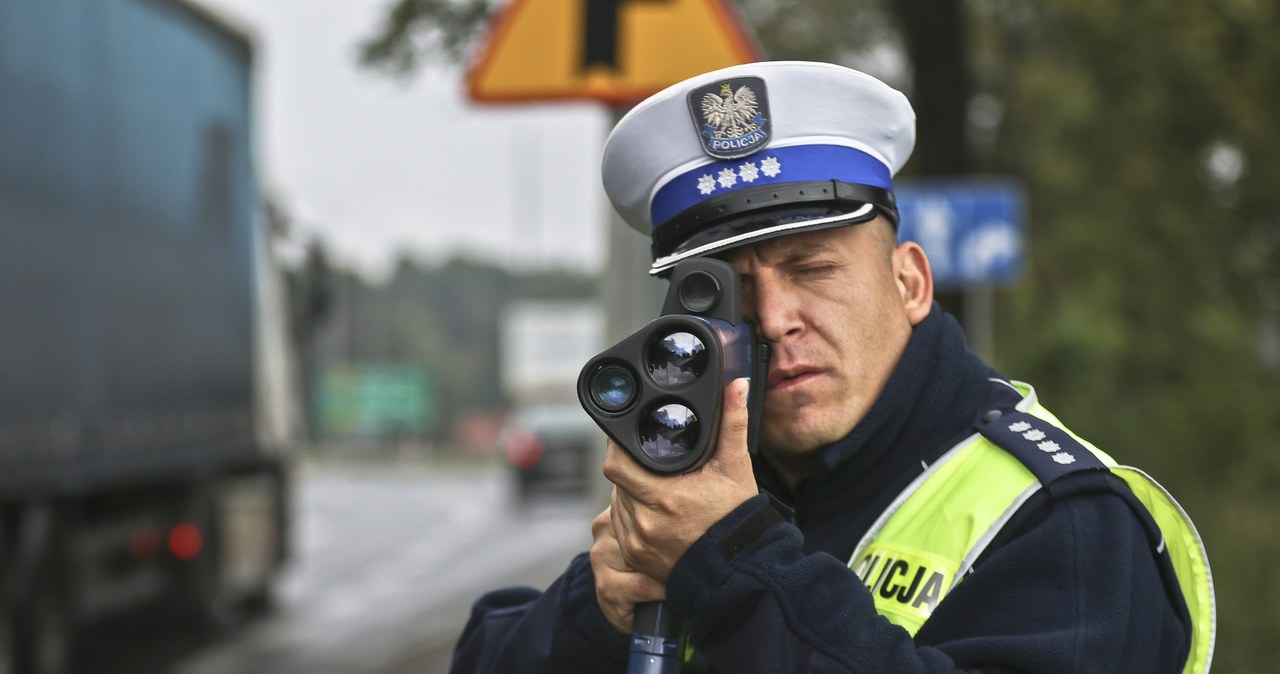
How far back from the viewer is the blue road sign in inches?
405

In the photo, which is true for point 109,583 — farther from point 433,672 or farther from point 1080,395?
point 1080,395

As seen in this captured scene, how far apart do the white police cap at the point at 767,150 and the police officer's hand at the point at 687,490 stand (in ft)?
1.09

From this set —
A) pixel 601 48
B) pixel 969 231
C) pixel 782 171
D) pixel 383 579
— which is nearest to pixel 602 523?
pixel 782 171

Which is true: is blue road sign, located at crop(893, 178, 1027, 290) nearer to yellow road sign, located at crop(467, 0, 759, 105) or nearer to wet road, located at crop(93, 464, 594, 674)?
wet road, located at crop(93, 464, 594, 674)

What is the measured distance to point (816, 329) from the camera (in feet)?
6.74

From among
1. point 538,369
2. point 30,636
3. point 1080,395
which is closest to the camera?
point 30,636

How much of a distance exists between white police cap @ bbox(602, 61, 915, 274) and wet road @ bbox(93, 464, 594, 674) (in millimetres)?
3268

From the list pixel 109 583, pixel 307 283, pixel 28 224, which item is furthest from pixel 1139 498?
pixel 307 283

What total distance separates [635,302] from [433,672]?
20.1ft

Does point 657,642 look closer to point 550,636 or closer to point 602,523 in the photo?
point 602,523

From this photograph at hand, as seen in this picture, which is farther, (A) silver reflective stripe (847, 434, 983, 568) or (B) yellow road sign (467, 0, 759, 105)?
(B) yellow road sign (467, 0, 759, 105)

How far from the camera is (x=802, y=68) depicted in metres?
2.09

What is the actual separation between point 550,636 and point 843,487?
38cm

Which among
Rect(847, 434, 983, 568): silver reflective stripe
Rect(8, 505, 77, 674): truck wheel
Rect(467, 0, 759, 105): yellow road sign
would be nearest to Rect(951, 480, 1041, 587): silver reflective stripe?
Rect(847, 434, 983, 568): silver reflective stripe
